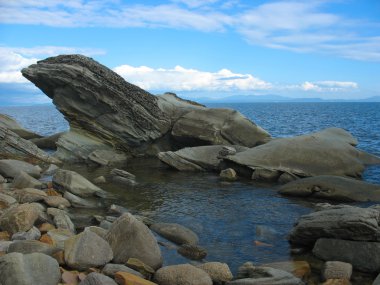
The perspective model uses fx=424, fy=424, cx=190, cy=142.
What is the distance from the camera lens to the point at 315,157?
2345cm

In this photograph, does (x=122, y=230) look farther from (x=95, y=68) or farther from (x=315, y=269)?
(x=95, y=68)

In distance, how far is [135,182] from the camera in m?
22.8

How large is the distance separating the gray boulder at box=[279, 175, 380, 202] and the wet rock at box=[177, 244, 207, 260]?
A: 8.54 meters

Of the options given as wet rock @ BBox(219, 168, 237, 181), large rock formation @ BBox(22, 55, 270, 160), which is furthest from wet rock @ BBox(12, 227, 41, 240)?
large rock formation @ BBox(22, 55, 270, 160)

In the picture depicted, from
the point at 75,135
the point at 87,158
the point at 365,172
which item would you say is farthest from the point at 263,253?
the point at 75,135

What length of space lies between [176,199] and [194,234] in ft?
18.2

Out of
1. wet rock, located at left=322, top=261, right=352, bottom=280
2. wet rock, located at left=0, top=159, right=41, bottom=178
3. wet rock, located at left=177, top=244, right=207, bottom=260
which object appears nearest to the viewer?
wet rock, located at left=322, top=261, right=352, bottom=280

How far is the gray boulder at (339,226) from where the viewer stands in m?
11.5

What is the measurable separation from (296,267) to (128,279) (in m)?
4.52

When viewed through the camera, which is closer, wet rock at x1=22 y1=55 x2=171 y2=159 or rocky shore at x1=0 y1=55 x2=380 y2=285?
rocky shore at x1=0 y1=55 x2=380 y2=285

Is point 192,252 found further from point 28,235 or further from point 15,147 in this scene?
point 15,147

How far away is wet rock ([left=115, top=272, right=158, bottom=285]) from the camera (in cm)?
897

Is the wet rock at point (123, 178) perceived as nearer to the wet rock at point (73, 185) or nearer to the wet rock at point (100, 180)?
the wet rock at point (100, 180)

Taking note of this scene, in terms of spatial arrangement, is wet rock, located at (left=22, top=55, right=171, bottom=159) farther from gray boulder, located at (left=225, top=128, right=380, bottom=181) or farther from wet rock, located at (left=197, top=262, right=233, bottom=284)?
wet rock, located at (left=197, top=262, right=233, bottom=284)
